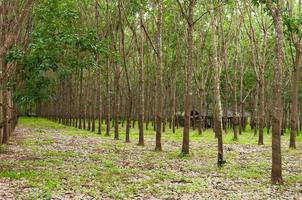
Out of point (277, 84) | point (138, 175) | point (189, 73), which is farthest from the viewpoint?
point (189, 73)

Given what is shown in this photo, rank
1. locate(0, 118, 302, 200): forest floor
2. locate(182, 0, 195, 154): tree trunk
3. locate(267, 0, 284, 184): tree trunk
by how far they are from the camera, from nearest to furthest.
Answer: locate(0, 118, 302, 200): forest floor → locate(267, 0, 284, 184): tree trunk → locate(182, 0, 195, 154): tree trunk

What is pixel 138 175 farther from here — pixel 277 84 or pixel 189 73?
pixel 189 73

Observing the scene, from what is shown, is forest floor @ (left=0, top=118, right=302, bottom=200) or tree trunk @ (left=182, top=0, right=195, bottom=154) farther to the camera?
tree trunk @ (left=182, top=0, right=195, bottom=154)

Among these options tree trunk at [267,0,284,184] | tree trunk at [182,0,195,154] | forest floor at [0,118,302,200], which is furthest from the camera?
tree trunk at [182,0,195,154]

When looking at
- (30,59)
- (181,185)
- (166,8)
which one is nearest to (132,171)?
(181,185)

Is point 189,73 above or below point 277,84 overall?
above

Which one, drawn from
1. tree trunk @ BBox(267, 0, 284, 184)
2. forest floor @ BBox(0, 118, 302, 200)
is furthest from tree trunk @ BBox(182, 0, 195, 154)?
tree trunk @ BBox(267, 0, 284, 184)

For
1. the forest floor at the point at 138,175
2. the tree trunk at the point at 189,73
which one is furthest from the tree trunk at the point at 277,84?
the tree trunk at the point at 189,73

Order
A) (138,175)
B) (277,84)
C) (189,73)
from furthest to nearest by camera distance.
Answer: (189,73), (138,175), (277,84)

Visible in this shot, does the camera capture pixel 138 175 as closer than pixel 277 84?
No

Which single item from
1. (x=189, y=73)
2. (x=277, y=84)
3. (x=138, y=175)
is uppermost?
(x=189, y=73)

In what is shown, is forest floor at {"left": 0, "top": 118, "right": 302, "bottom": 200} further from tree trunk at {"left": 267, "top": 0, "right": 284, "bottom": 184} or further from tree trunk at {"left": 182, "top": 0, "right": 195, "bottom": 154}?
tree trunk at {"left": 182, "top": 0, "right": 195, "bottom": 154}

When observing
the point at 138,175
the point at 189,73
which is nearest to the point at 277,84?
the point at 138,175

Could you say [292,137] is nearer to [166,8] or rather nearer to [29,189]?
[166,8]
